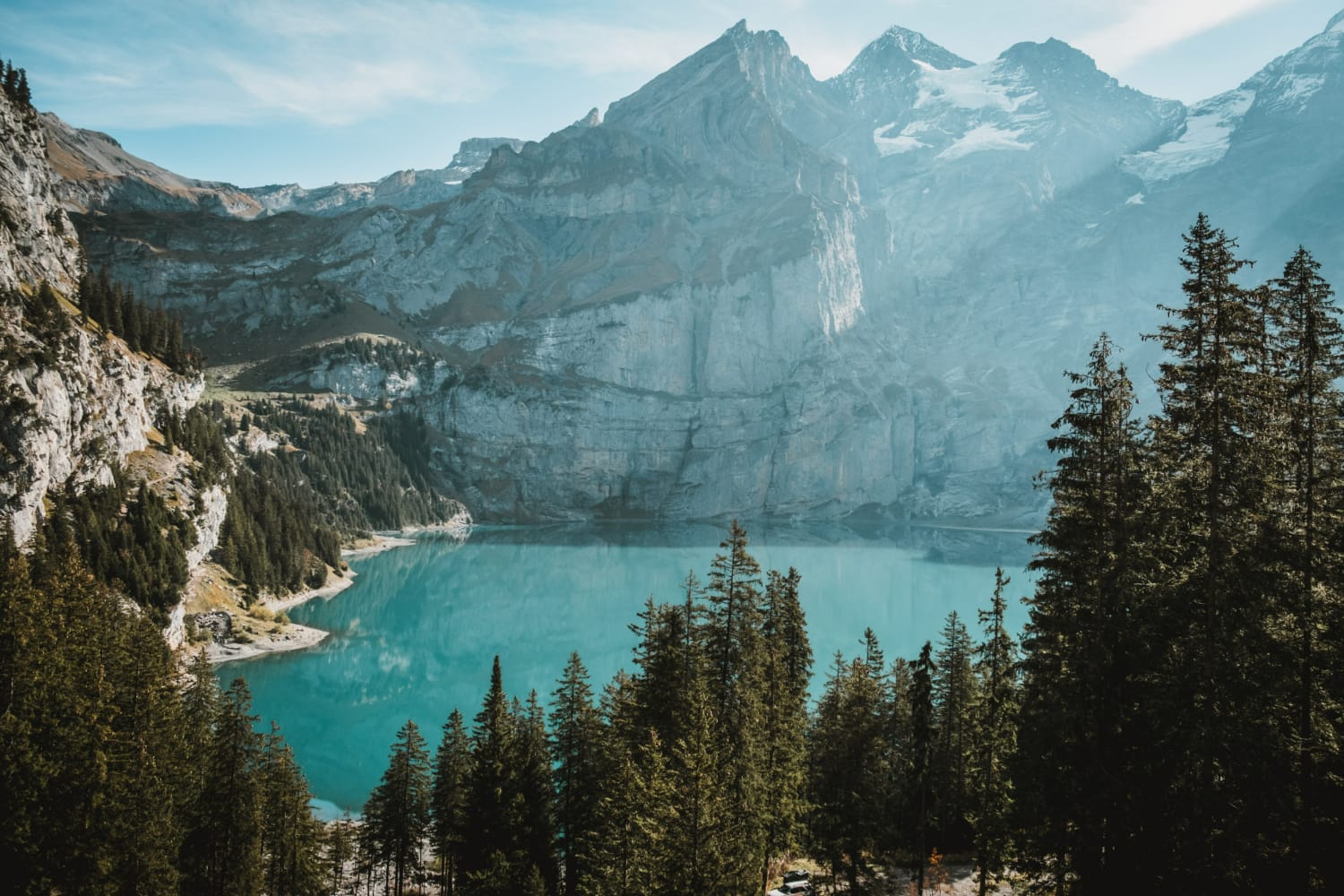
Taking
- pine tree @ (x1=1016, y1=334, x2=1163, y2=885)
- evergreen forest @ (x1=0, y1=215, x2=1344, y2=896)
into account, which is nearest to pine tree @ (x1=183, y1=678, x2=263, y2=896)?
evergreen forest @ (x1=0, y1=215, x2=1344, y2=896)

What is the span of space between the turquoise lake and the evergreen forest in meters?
23.7

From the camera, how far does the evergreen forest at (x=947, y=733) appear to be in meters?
15.3

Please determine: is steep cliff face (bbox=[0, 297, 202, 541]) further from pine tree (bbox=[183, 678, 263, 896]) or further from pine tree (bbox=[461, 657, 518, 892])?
pine tree (bbox=[461, 657, 518, 892])

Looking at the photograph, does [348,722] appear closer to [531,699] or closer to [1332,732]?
[531,699]

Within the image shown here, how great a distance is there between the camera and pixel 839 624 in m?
100

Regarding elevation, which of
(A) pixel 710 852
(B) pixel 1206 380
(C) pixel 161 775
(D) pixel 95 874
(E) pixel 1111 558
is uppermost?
(B) pixel 1206 380

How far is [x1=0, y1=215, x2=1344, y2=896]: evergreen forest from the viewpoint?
15312 millimetres

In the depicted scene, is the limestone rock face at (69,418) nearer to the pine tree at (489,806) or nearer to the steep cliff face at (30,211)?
the steep cliff face at (30,211)

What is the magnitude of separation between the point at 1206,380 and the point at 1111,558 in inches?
170

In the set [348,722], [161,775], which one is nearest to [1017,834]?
[161,775]

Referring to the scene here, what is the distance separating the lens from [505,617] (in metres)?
111

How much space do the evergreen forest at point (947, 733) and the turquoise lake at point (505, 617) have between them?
2367cm

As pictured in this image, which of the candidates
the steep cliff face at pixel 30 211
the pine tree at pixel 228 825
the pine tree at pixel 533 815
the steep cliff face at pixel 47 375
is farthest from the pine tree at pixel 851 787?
the steep cliff face at pixel 30 211

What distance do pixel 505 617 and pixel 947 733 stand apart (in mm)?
88401
